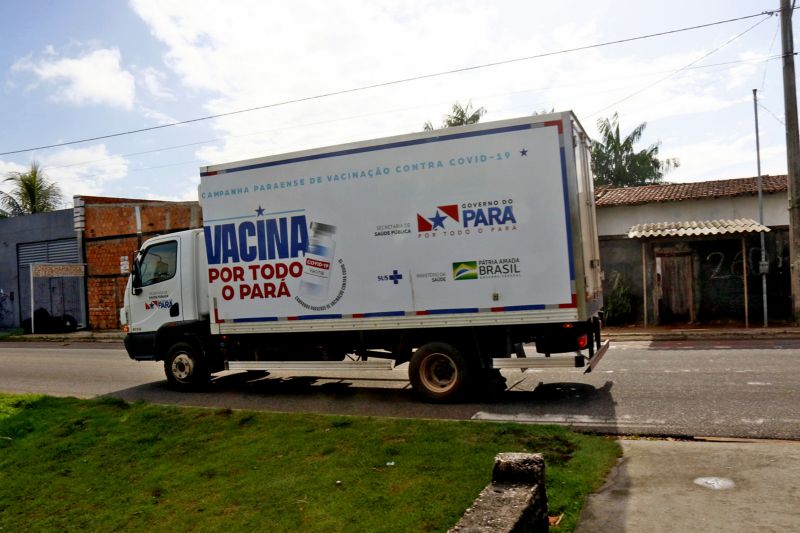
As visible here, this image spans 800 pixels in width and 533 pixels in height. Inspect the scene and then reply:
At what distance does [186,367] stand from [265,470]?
5280mm

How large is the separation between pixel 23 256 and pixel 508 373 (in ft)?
91.2

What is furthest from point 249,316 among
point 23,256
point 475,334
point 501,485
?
point 23,256

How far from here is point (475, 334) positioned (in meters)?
8.37

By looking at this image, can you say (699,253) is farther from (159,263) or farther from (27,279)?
(27,279)

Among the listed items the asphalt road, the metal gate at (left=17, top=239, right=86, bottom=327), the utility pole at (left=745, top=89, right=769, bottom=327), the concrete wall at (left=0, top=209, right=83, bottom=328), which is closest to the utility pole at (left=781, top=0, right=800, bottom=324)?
the utility pole at (left=745, top=89, right=769, bottom=327)

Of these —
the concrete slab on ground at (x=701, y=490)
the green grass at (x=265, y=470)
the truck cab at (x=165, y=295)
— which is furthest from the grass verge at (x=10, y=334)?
the concrete slab on ground at (x=701, y=490)

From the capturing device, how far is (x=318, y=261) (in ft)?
29.6

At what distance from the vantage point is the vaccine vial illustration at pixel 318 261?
351 inches

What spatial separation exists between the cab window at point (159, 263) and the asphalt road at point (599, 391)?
1.88 metres

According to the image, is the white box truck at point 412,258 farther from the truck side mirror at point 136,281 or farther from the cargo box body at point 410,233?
the truck side mirror at point 136,281

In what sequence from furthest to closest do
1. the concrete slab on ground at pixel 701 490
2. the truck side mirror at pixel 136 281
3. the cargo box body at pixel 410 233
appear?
the truck side mirror at pixel 136 281
the cargo box body at pixel 410 233
the concrete slab on ground at pixel 701 490

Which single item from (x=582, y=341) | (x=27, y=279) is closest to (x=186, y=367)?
(x=582, y=341)

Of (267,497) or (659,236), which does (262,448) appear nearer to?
(267,497)

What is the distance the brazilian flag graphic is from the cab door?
480 centimetres
